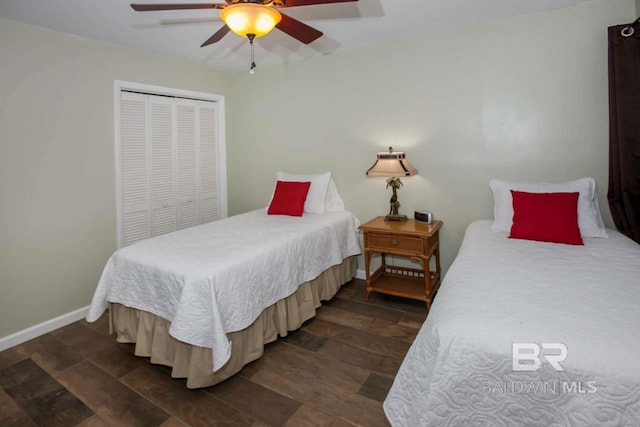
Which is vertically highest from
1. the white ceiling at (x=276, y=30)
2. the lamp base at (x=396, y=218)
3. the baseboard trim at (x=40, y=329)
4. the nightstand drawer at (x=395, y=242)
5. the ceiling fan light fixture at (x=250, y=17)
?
the white ceiling at (x=276, y=30)

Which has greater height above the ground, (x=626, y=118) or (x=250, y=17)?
(x=250, y=17)

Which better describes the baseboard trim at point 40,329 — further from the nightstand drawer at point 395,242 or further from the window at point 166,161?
the nightstand drawer at point 395,242

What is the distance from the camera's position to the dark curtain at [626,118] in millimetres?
2191

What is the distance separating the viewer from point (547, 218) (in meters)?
2.21

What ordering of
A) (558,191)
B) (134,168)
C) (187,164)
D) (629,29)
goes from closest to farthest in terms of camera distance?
1. (629,29)
2. (558,191)
3. (134,168)
4. (187,164)

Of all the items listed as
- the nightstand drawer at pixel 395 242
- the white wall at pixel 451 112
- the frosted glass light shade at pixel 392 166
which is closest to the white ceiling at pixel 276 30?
the white wall at pixel 451 112

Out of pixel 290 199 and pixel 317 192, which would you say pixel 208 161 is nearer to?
pixel 290 199

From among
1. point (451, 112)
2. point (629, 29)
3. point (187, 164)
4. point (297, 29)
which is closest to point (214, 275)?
point (297, 29)

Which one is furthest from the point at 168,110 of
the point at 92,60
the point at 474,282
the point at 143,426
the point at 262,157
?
the point at 474,282

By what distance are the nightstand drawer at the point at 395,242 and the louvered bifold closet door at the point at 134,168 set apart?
2255 mm

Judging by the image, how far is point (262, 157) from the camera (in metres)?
4.04

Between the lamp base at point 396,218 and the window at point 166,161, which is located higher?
the window at point 166,161

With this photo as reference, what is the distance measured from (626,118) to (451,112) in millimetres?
1166

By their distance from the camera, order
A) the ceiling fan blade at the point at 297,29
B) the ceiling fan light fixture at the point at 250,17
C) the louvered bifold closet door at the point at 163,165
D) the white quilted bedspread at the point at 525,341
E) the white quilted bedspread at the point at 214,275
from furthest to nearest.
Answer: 1. the louvered bifold closet door at the point at 163,165
2. the white quilted bedspread at the point at 214,275
3. the ceiling fan blade at the point at 297,29
4. the ceiling fan light fixture at the point at 250,17
5. the white quilted bedspread at the point at 525,341
